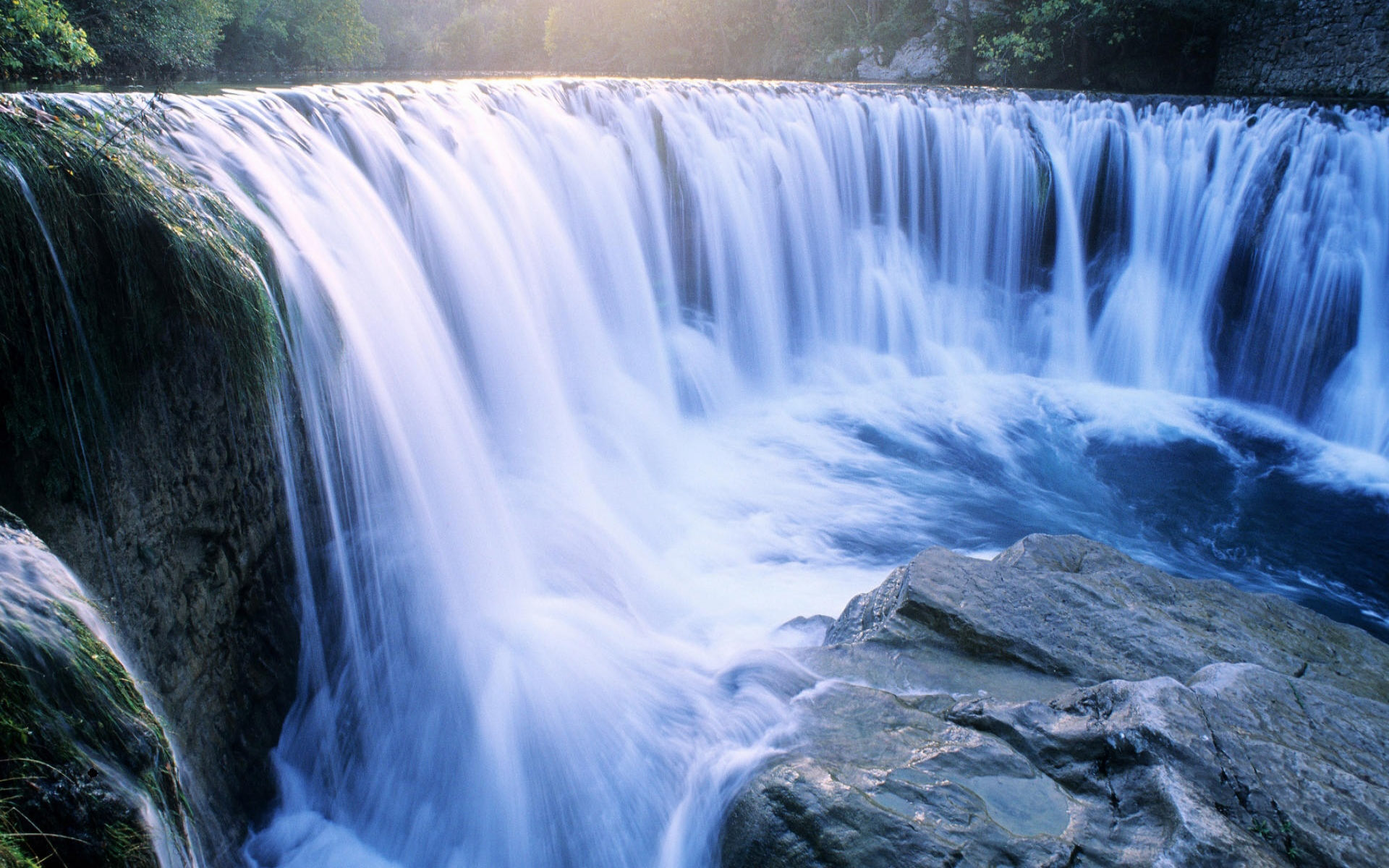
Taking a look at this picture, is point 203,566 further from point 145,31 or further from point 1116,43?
point 1116,43

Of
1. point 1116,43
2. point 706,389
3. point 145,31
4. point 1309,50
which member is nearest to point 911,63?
point 1116,43

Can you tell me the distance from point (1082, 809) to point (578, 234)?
7216 mm

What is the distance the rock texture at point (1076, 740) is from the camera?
2404 millimetres

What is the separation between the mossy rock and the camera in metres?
1.75

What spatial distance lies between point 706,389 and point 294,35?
2575 centimetres

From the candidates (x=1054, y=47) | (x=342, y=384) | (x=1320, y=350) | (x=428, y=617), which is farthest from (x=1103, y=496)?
(x=1054, y=47)

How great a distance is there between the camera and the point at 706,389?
9.20 meters

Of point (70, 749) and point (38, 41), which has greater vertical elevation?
point (38, 41)

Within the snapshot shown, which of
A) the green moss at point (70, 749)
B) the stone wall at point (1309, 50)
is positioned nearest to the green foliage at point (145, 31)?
the green moss at point (70, 749)

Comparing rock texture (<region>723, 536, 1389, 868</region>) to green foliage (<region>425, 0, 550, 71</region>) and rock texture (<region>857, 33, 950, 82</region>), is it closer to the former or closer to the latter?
rock texture (<region>857, 33, 950, 82</region>)

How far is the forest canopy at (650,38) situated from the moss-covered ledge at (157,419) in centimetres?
802

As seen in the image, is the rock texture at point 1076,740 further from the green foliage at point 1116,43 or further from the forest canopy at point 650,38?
the green foliage at point 1116,43

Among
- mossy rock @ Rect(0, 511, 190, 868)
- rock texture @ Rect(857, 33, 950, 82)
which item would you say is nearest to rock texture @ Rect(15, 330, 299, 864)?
mossy rock @ Rect(0, 511, 190, 868)

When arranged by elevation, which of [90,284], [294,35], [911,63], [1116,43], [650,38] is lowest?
[90,284]
